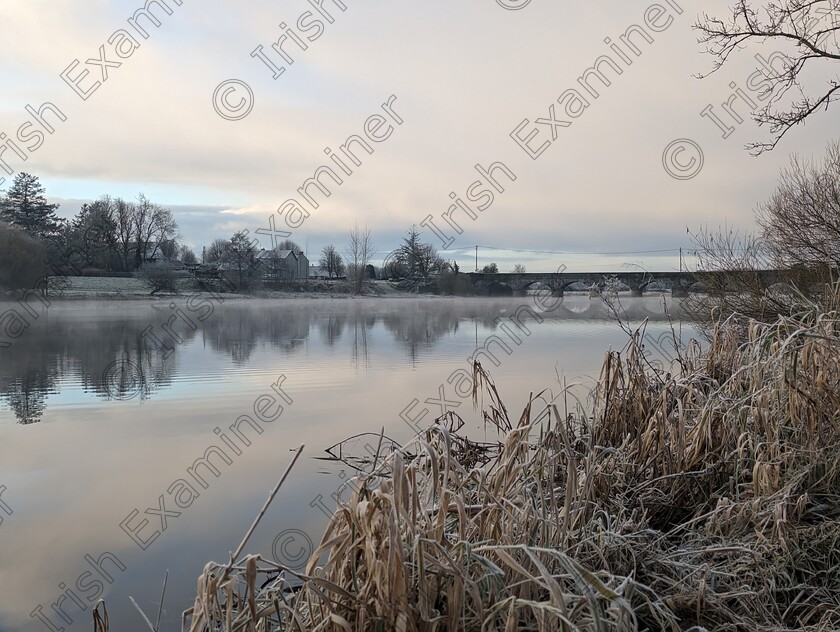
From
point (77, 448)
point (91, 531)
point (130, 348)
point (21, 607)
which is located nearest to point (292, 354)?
point (130, 348)

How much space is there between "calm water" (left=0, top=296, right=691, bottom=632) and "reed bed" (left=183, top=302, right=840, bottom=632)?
3.45 feet

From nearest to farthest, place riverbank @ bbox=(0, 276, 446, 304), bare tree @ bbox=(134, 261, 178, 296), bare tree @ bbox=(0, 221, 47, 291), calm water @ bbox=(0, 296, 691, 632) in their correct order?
calm water @ bbox=(0, 296, 691, 632), bare tree @ bbox=(0, 221, 47, 291), riverbank @ bbox=(0, 276, 446, 304), bare tree @ bbox=(134, 261, 178, 296)

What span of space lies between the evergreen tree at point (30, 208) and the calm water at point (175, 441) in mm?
34425

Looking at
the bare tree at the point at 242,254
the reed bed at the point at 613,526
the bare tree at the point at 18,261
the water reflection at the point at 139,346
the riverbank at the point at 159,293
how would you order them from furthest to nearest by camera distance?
1. the bare tree at the point at 242,254
2. the riverbank at the point at 159,293
3. the bare tree at the point at 18,261
4. the water reflection at the point at 139,346
5. the reed bed at the point at 613,526

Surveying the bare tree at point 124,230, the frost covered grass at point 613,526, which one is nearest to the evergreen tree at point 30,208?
the bare tree at point 124,230

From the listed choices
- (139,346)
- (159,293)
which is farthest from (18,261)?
(139,346)

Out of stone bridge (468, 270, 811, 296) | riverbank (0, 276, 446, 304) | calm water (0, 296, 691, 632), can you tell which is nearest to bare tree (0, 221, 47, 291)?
riverbank (0, 276, 446, 304)

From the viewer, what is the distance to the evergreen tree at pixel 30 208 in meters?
46.2

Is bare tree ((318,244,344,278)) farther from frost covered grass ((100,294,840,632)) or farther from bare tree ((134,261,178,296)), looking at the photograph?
frost covered grass ((100,294,840,632))

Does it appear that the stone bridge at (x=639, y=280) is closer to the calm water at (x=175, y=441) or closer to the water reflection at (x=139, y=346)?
the water reflection at (x=139, y=346)

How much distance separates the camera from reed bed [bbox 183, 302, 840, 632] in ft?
6.48

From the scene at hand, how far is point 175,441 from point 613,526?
5.30m

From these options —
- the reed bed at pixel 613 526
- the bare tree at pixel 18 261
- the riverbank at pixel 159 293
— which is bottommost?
the reed bed at pixel 613 526

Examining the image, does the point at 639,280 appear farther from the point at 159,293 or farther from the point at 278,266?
the point at 159,293
